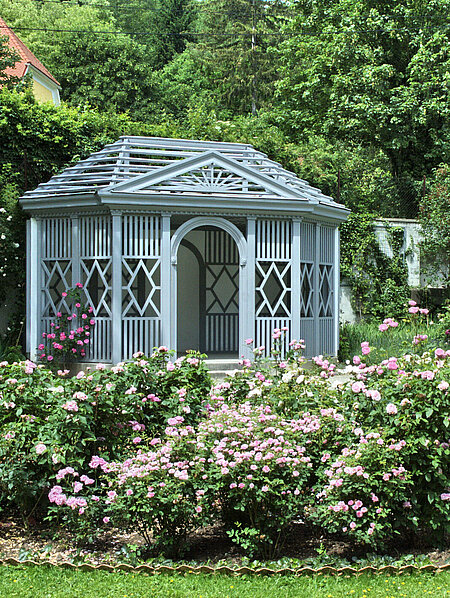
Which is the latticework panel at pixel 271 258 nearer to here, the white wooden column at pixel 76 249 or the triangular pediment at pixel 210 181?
the triangular pediment at pixel 210 181

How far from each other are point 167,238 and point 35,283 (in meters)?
2.67

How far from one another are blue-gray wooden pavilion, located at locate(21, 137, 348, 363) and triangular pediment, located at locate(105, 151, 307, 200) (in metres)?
0.02

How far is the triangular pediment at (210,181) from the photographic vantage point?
1243 centimetres

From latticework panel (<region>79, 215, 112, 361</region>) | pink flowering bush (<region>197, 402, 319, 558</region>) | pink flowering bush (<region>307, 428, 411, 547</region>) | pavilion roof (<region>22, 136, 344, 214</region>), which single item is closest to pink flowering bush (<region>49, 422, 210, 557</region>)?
pink flowering bush (<region>197, 402, 319, 558</region>)

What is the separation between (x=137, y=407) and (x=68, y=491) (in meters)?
0.93

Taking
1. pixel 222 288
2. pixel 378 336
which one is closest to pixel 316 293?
pixel 378 336

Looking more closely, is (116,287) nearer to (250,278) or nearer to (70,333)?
(70,333)

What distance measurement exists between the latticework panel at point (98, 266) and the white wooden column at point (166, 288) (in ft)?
2.92

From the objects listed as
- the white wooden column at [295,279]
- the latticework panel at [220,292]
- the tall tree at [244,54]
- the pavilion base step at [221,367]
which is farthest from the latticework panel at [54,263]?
the tall tree at [244,54]

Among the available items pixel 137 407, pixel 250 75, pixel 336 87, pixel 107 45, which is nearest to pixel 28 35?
pixel 107 45

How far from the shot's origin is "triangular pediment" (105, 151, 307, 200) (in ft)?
40.8

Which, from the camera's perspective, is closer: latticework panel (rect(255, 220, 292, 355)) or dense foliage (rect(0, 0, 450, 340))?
latticework panel (rect(255, 220, 292, 355))

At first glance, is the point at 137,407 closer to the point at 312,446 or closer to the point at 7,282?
the point at 312,446

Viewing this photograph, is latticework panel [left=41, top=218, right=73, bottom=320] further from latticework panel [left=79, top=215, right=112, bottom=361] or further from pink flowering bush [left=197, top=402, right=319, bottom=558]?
pink flowering bush [left=197, top=402, right=319, bottom=558]
